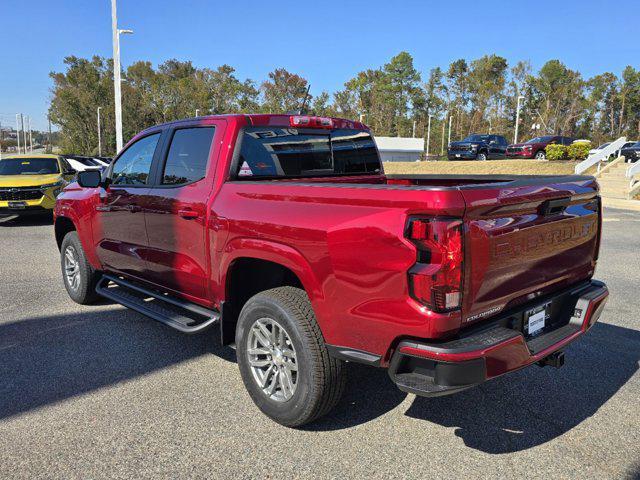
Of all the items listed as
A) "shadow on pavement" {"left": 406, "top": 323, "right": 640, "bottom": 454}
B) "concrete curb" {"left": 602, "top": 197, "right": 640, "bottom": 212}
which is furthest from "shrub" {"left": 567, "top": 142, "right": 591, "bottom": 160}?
"shadow on pavement" {"left": 406, "top": 323, "right": 640, "bottom": 454}

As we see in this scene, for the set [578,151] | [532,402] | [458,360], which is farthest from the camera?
[578,151]

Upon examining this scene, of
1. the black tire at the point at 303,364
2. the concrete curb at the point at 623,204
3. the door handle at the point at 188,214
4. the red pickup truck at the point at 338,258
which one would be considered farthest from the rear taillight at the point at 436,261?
the concrete curb at the point at 623,204

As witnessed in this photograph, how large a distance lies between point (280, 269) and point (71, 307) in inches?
129

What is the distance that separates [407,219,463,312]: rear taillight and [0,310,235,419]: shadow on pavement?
2.33 meters

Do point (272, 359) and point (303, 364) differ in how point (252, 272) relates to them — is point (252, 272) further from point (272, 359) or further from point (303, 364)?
point (303, 364)

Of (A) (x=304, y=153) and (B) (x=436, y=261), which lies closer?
(B) (x=436, y=261)

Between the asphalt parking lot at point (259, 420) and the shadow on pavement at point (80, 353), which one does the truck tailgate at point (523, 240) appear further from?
the shadow on pavement at point (80, 353)

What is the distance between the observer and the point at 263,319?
327 centimetres

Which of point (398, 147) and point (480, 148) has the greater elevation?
point (398, 147)

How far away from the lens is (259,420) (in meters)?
3.33

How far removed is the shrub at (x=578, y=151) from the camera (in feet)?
98.9

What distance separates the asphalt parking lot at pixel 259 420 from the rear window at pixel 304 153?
1.58 m

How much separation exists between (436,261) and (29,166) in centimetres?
1340

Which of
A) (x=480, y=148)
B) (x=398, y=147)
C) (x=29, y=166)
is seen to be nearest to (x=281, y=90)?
(x=398, y=147)
